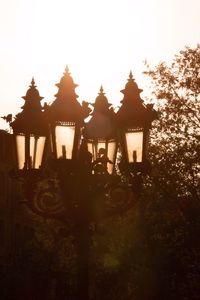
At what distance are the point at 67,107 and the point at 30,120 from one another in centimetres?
61

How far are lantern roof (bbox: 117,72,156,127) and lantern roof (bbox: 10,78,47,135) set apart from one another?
3.45 ft

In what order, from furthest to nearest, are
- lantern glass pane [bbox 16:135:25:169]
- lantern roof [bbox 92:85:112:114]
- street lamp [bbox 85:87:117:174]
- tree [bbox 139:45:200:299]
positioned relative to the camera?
1. tree [bbox 139:45:200:299]
2. lantern roof [bbox 92:85:112:114]
3. street lamp [bbox 85:87:117:174]
4. lantern glass pane [bbox 16:135:25:169]

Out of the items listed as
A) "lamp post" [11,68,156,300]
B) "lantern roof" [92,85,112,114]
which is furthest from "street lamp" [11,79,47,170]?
"lantern roof" [92,85,112,114]

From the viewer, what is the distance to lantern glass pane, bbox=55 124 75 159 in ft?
25.4

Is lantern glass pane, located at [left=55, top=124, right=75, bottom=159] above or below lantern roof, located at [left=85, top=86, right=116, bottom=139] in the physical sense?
below

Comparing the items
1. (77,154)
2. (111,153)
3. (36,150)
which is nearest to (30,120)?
A: (36,150)

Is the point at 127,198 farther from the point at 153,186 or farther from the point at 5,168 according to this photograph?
the point at 5,168

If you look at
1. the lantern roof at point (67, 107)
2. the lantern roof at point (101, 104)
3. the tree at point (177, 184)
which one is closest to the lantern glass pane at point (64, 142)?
the lantern roof at point (67, 107)

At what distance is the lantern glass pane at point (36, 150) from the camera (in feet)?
26.7

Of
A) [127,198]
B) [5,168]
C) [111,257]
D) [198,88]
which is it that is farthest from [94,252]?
[127,198]

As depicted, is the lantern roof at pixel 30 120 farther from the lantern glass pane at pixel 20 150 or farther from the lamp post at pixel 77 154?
the lantern glass pane at pixel 20 150

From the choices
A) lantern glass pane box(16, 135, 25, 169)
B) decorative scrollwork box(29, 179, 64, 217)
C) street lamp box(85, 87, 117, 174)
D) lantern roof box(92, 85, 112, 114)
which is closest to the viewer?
decorative scrollwork box(29, 179, 64, 217)

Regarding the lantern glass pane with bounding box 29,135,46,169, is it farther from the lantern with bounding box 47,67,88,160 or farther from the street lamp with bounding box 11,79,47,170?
the lantern with bounding box 47,67,88,160

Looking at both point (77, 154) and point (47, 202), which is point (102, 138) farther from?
point (47, 202)
